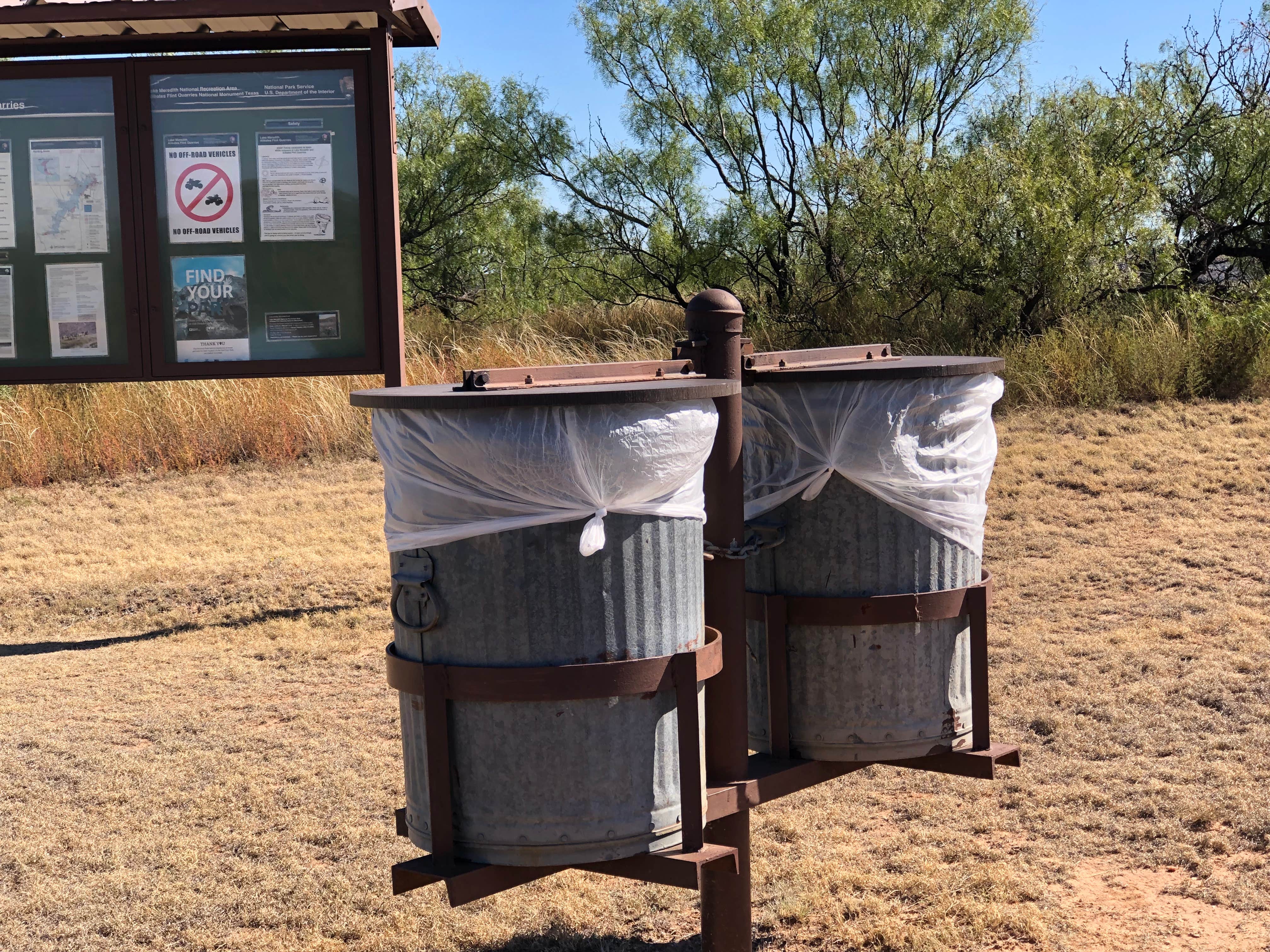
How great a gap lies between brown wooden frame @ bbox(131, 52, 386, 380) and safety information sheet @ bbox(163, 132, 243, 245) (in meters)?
0.08

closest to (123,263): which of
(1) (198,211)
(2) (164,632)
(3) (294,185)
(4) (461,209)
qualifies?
(1) (198,211)

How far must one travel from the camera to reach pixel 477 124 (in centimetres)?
1662

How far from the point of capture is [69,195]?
5984 millimetres

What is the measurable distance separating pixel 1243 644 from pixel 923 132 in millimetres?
10415

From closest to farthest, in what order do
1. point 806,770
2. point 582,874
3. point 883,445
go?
point 883,445 < point 806,770 < point 582,874

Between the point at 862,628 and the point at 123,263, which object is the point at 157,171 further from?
the point at 862,628

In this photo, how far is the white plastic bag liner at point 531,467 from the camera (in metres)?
2.46

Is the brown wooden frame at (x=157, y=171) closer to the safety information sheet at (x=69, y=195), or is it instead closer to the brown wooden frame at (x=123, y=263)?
the brown wooden frame at (x=123, y=263)

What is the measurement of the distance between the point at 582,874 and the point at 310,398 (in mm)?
7373

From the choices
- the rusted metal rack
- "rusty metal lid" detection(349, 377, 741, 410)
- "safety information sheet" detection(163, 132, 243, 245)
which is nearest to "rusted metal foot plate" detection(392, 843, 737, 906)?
the rusted metal rack

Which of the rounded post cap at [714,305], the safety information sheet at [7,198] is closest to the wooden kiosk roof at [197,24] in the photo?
the safety information sheet at [7,198]

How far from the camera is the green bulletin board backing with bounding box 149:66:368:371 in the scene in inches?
236

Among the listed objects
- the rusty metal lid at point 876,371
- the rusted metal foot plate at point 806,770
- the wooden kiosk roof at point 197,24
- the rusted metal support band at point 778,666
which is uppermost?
the wooden kiosk roof at point 197,24

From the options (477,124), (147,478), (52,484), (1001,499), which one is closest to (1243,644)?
(1001,499)
